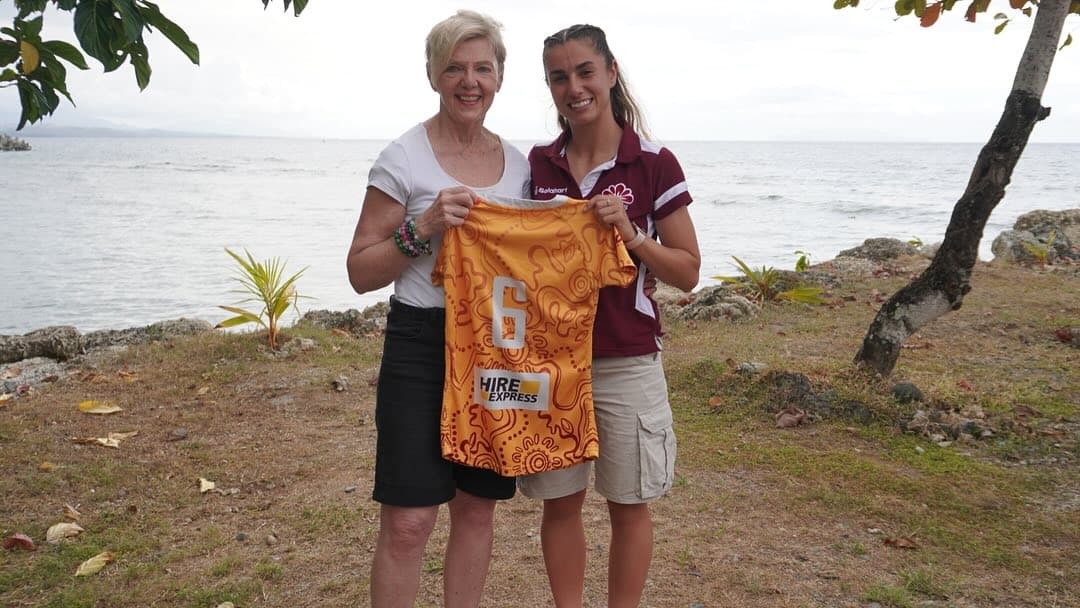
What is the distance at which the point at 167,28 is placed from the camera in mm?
2434

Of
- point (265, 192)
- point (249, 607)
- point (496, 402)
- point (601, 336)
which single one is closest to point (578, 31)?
point (601, 336)

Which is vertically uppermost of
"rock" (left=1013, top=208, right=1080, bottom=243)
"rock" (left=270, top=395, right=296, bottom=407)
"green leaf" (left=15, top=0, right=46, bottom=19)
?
"green leaf" (left=15, top=0, right=46, bottom=19)

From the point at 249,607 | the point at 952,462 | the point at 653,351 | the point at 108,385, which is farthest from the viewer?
the point at 108,385

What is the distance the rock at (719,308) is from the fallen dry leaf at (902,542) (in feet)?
15.8

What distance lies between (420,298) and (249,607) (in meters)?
1.74

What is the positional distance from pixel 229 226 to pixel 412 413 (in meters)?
21.5

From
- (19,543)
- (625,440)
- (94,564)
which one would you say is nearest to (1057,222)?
(625,440)

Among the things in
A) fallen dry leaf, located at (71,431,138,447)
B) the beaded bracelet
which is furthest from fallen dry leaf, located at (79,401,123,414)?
the beaded bracelet

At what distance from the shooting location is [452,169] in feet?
9.10

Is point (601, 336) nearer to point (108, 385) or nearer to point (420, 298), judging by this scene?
point (420, 298)

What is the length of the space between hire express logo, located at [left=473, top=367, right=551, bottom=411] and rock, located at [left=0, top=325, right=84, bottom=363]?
23.4ft

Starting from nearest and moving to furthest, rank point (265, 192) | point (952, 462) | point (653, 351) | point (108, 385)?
point (653, 351) < point (952, 462) < point (108, 385) < point (265, 192)

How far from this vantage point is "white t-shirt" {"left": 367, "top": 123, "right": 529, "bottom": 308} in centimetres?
266

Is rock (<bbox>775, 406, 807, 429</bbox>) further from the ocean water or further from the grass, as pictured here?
the ocean water
